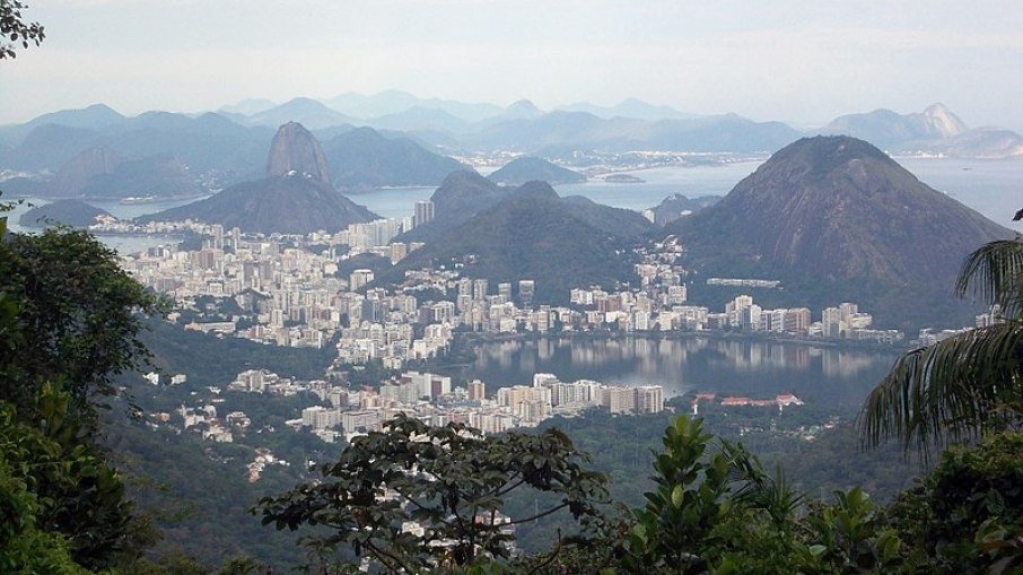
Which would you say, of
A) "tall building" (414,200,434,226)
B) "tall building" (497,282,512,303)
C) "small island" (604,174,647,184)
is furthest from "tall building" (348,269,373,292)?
"small island" (604,174,647,184)

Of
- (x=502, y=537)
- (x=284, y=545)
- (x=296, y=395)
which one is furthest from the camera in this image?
(x=296, y=395)

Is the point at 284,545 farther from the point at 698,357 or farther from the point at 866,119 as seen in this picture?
the point at 866,119

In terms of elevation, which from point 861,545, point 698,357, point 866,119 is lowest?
point 698,357

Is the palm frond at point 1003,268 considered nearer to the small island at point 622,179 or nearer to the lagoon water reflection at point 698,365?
the lagoon water reflection at point 698,365

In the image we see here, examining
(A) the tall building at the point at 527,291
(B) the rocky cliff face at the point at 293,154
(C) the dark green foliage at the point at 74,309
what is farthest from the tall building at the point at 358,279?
(C) the dark green foliage at the point at 74,309

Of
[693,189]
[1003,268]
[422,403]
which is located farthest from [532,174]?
[1003,268]

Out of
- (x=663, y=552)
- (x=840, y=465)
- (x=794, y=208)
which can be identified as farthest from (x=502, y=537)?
(x=794, y=208)

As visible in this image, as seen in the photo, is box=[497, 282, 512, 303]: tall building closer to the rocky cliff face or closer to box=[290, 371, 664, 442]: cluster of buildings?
box=[290, 371, 664, 442]: cluster of buildings
